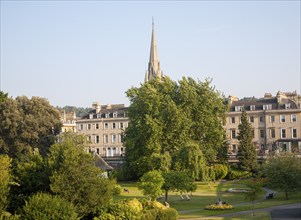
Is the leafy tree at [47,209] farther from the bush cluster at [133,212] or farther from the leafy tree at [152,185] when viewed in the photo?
the leafy tree at [152,185]

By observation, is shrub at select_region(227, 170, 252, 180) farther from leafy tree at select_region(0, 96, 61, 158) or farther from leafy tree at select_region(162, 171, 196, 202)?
leafy tree at select_region(0, 96, 61, 158)

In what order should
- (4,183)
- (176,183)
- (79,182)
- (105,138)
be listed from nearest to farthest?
(4,183) < (79,182) < (176,183) < (105,138)

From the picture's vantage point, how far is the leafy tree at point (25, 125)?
91312 mm

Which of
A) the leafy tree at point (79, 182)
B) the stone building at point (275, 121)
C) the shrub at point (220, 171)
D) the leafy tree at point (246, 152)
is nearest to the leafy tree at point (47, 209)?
the leafy tree at point (79, 182)

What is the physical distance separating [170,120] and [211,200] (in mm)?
18697

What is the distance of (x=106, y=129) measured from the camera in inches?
4606

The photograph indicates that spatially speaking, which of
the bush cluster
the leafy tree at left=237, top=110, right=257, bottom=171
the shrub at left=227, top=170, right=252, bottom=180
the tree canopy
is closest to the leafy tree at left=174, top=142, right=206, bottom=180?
the tree canopy

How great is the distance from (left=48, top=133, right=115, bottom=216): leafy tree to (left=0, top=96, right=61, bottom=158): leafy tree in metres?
51.8

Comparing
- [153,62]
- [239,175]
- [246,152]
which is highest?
[153,62]

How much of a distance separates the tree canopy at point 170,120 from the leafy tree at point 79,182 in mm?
34864

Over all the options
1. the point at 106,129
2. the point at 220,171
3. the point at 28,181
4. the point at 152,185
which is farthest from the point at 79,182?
the point at 106,129

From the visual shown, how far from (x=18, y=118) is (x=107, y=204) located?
56014 mm

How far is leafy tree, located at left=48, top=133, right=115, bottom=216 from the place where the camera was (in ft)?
125

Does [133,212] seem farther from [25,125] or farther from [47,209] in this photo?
[25,125]
